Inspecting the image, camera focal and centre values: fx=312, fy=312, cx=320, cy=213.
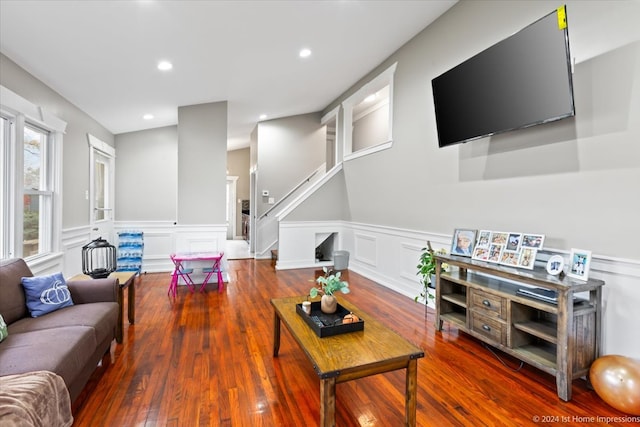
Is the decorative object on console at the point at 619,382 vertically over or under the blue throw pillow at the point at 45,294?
under

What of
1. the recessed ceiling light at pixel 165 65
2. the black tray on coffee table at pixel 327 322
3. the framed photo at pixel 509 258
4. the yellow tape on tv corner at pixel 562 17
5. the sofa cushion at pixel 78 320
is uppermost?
the recessed ceiling light at pixel 165 65

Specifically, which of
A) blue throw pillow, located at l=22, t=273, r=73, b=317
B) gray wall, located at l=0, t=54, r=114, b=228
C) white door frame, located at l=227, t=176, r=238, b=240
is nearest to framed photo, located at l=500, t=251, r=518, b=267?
blue throw pillow, located at l=22, t=273, r=73, b=317

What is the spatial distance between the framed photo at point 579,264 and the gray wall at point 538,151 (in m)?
0.16

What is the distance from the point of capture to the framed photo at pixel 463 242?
3.10 meters

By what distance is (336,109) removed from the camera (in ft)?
21.7

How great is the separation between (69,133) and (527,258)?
17.5 ft

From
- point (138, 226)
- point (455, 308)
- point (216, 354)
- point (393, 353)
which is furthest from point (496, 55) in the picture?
point (138, 226)

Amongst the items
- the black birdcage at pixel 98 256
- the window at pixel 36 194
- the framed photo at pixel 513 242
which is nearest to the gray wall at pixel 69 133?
the window at pixel 36 194

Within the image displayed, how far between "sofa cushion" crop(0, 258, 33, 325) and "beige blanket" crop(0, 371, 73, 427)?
0.92m

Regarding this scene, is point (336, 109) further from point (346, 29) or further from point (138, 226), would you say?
point (138, 226)

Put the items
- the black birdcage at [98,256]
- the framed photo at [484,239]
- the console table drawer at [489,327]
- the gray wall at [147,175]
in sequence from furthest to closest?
the gray wall at [147,175]
the black birdcage at [98,256]
the framed photo at [484,239]
the console table drawer at [489,327]

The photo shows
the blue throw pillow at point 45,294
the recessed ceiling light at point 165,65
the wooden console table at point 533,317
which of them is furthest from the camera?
the recessed ceiling light at point 165,65

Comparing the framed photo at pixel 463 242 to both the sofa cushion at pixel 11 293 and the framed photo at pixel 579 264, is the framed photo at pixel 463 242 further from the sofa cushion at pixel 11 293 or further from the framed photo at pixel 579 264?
the sofa cushion at pixel 11 293

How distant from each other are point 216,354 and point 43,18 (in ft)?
9.69
